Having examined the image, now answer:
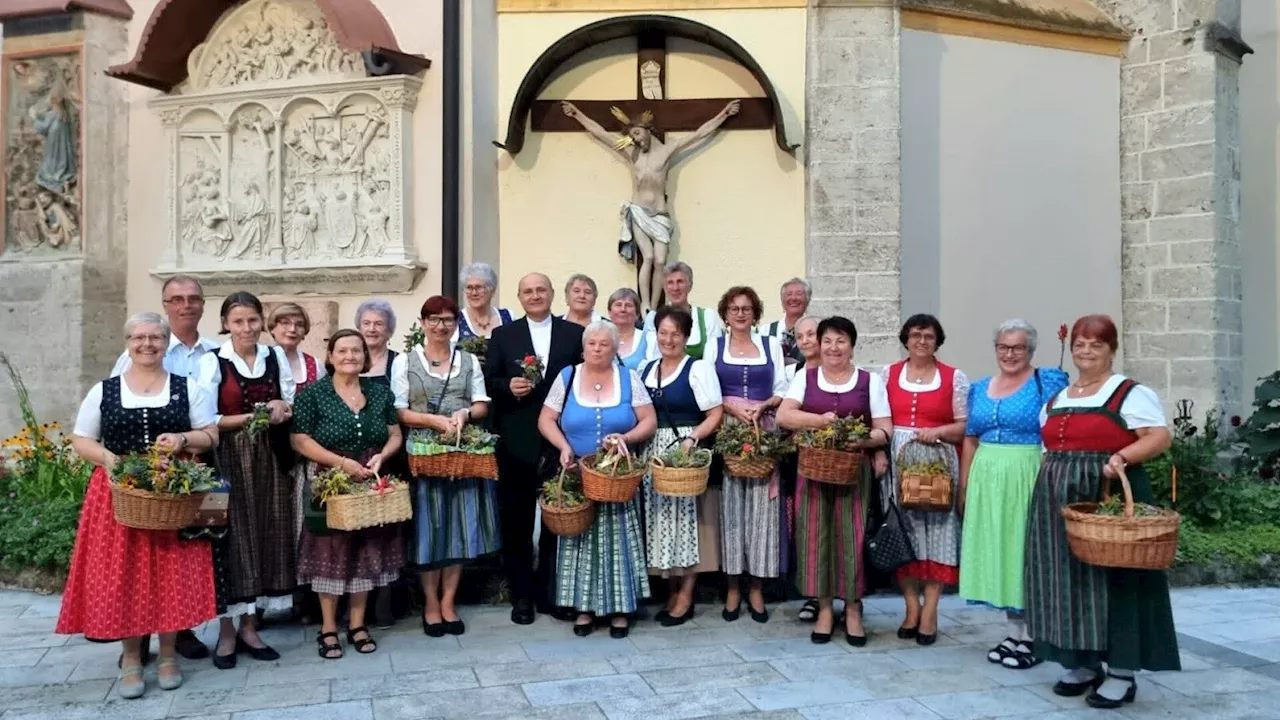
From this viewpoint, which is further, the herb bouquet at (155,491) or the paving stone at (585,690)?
the paving stone at (585,690)

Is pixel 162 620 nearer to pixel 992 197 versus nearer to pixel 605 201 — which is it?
pixel 605 201

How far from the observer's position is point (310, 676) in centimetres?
500

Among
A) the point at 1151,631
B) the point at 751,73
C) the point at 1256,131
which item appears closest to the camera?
the point at 1151,631

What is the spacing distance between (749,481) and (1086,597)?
1879mm

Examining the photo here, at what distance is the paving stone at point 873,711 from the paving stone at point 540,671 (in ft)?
3.47

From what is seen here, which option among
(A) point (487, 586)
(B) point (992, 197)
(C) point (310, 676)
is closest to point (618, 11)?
(B) point (992, 197)

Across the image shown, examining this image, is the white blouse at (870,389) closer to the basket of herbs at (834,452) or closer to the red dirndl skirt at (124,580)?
the basket of herbs at (834,452)

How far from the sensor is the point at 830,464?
5250mm

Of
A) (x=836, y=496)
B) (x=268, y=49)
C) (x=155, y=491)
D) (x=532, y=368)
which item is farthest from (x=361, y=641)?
(x=268, y=49)

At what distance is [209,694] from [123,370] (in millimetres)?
1543

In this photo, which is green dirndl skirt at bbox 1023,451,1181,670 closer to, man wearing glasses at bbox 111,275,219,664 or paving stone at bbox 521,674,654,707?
paving stone at bbox 521,674,654,707

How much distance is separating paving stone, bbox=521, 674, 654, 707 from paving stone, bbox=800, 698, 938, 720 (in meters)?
0.76

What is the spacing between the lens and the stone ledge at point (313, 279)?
9.05m

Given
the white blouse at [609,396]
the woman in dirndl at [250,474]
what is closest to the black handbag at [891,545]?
the white blouse at [609,396]
